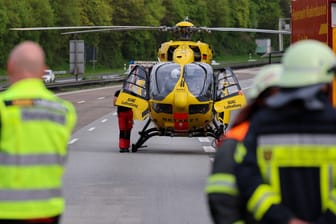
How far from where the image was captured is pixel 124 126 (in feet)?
75.9

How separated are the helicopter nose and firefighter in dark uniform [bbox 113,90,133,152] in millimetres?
1261

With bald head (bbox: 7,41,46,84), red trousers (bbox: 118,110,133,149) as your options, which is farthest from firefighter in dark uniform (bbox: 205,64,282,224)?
red trousers (bbox: 118,110,133,149)

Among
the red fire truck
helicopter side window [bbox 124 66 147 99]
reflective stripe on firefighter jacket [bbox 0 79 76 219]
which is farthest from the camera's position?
helicopter side window [bbox 124 66 147 99]

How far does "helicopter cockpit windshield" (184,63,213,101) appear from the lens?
75.7ft

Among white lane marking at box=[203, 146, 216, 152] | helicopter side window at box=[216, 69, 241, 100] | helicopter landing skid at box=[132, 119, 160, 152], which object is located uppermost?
helicopter side window at box=[216, 69, 241, 100]

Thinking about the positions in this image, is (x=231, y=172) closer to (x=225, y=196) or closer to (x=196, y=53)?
(x=225, y=196)

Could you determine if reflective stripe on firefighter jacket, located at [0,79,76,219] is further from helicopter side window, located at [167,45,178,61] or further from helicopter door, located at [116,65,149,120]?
helicopter side window, located at [167,45,178,61]

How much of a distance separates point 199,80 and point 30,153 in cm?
1726

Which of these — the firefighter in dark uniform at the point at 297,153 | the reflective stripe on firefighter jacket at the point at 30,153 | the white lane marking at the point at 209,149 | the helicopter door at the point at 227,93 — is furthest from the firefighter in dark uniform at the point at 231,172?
the white lane marking at the point at 209,149

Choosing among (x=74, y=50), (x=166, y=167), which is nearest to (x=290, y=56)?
(x=166, y=167)

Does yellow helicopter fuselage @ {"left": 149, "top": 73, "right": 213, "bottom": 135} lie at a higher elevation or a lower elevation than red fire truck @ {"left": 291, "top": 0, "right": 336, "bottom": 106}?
lower

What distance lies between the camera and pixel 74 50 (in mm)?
65625

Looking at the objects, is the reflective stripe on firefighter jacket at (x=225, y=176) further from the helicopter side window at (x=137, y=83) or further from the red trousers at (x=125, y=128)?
the helicopter side window at (x=137, y=83)

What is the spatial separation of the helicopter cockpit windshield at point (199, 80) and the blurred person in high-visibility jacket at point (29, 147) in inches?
662
